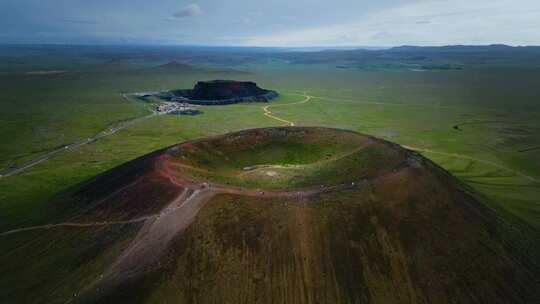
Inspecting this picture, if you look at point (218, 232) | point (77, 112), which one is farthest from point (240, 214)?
point (77, 112)

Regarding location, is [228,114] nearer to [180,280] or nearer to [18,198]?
[18,198]

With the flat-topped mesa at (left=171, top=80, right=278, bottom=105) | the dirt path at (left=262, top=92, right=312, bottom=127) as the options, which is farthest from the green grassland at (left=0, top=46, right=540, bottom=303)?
the flat-topped mesa at (left=171, top=80, right=278, bottom=105)

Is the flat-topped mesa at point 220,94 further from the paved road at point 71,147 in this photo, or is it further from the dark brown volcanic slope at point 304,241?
the dark brown volcanic slope at point 304,241

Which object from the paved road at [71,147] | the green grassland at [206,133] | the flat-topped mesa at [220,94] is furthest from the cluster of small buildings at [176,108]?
the paved road at [71,147]

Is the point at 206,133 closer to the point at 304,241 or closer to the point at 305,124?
the point at 305,124

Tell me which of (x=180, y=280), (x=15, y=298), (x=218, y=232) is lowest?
(x=15, y=298)

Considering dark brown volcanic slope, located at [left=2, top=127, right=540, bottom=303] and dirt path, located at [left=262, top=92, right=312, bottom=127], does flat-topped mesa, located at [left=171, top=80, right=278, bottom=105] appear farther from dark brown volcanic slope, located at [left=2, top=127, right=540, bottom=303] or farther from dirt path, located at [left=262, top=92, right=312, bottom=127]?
dark brown volcanic slope, located at [left=2, top=127, right=540, bottom=303]
